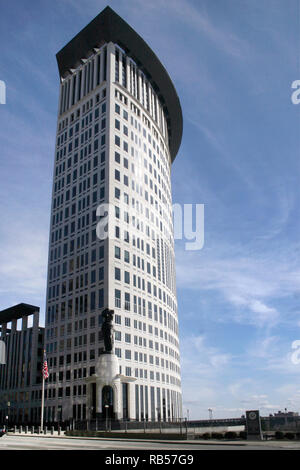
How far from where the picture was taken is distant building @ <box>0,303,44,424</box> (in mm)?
89244

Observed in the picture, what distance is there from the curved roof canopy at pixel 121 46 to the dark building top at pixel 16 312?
61889 millimetres

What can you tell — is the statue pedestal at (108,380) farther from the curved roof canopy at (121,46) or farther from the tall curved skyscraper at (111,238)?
the curved roof canopy at (121,46)

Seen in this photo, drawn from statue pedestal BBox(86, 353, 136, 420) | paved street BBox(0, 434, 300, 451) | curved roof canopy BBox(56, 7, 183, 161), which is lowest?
paved street BBox(0, 434, 300, 451)

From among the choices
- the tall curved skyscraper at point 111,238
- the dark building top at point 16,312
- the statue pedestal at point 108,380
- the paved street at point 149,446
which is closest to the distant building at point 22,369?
the dark building top at point 16,312

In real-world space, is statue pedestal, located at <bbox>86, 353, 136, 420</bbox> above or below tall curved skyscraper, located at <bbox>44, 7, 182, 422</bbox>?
below

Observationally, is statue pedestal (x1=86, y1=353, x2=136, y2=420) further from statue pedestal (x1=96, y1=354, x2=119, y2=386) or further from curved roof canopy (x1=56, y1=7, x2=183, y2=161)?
curved roof canopy (x1=56, y1=7, x2=183, y2=161)

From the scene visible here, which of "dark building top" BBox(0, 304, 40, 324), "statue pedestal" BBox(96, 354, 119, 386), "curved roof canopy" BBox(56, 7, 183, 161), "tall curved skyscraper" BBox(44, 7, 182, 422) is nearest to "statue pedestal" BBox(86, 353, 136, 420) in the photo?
"statue pedestal" BBox(96, 354, 119, 386)

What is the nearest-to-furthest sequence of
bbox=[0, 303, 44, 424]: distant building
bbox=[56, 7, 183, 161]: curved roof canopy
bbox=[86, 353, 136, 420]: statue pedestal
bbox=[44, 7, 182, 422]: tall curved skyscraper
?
bbox=[86, 353, 136, 420]: statue pedestal, bbox=[44, 7, 182, 422]: tall curved skyscraper, bbox=[0, 303, 44, 424]: distant building, bbox=[56, 7, 183, 161]: curved roof canopy

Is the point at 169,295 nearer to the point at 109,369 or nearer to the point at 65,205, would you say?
the point at 65,205

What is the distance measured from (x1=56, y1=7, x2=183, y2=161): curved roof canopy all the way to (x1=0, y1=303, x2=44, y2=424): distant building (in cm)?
6467

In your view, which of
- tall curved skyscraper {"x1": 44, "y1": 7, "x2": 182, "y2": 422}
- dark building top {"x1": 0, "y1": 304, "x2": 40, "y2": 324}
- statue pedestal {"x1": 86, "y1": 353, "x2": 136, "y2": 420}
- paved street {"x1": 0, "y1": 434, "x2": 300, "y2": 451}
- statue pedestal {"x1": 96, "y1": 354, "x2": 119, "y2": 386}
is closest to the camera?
paved street {"x1": 0, "y1": 434, "x2": 300, "y2": 451}

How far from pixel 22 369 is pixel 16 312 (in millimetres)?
14773

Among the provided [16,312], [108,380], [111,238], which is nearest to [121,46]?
[111,238]

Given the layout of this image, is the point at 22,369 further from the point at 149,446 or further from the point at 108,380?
the point at 149,446
